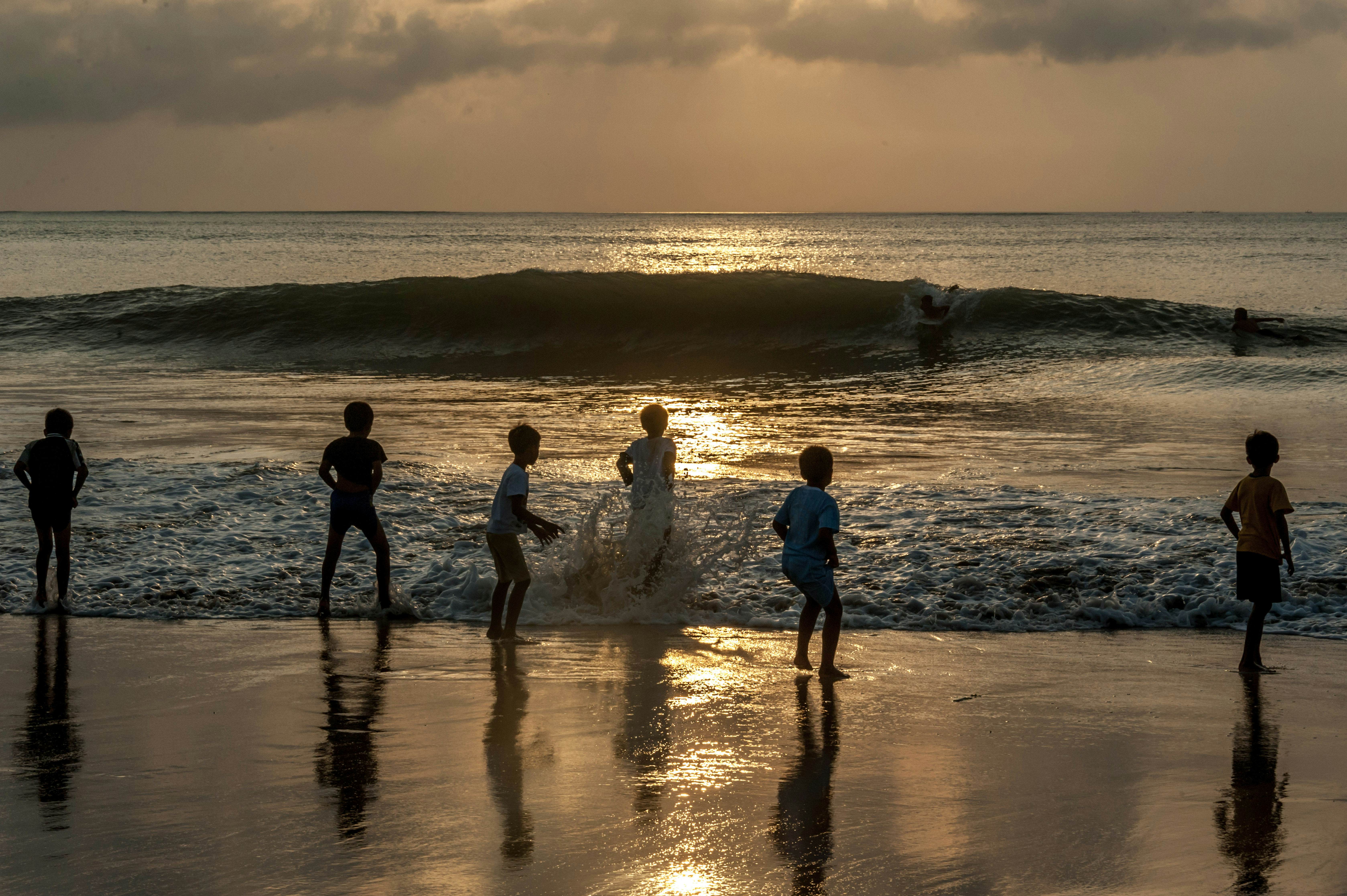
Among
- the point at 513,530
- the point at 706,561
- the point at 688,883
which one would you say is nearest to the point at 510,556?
the point at 513,530

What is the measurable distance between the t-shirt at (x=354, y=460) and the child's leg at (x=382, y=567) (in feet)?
1.09

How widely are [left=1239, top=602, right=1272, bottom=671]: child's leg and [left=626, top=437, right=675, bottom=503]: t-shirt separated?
3.53 metres

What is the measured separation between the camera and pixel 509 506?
279 inches

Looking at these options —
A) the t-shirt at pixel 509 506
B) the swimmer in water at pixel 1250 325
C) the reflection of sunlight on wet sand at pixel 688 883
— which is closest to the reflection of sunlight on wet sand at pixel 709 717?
the reflection of sunlight on wet sand at pixel 688 883

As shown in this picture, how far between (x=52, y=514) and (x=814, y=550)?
17.0 ft

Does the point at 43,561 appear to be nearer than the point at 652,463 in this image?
No

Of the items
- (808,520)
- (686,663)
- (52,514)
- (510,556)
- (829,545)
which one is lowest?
(686,663)

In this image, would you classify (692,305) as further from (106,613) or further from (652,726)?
(652,726)

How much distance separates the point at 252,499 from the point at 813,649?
19.6 ft

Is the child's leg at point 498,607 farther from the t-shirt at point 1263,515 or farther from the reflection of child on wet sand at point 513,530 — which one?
the t-shirt at point 1263,515

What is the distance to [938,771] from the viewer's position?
184 inches

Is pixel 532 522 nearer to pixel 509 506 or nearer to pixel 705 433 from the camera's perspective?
pixel 509 506

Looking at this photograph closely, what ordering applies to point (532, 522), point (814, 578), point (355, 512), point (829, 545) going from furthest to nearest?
point (355, 512) < point (532, 522) < point (814, 578) < point (829, 545)

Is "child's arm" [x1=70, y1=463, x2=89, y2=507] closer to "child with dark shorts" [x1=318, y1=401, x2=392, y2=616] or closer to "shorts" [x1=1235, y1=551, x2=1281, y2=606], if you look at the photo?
"child with dark shorts" [x1=318, y1=401, x2=392, y2=616]
